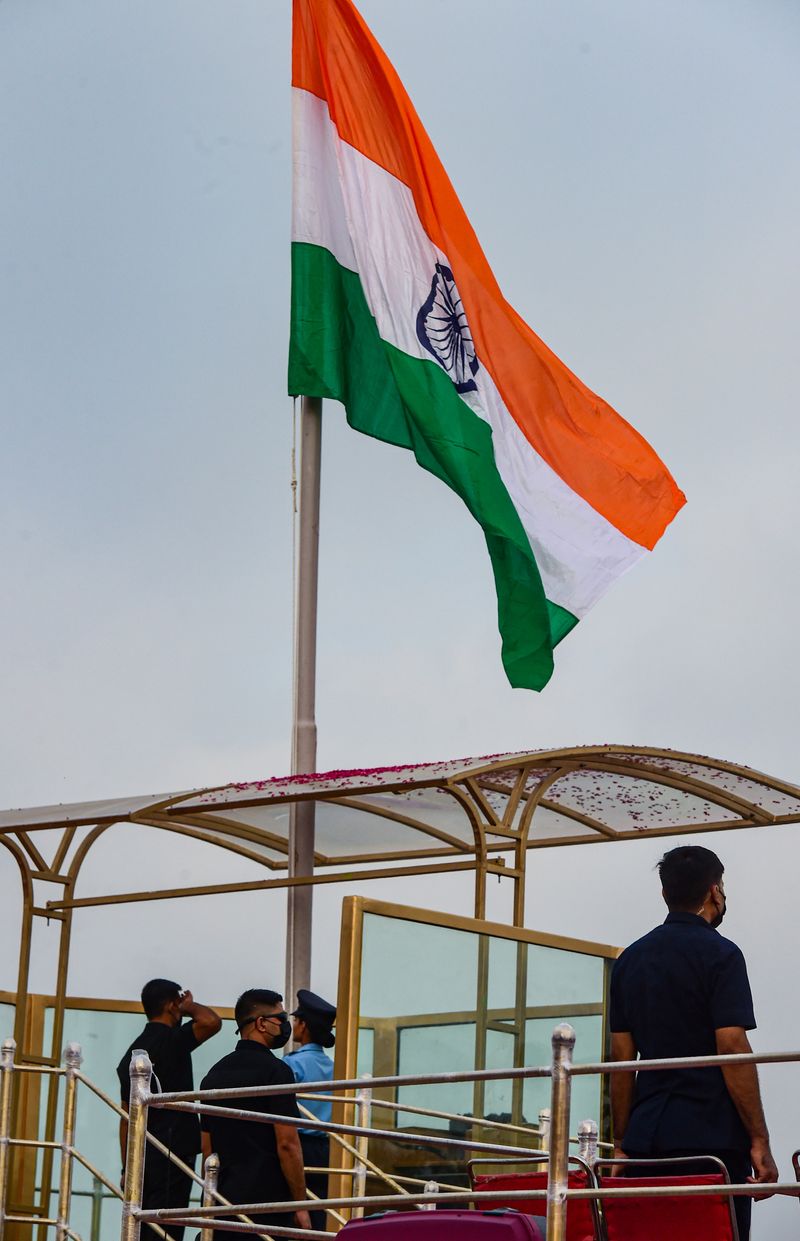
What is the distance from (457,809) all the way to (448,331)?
→ 3550mm

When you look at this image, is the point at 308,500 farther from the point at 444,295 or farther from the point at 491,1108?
the point at 491,1108

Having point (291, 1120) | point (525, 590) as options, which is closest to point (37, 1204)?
point (525, 590)

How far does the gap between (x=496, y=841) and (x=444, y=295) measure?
4.21 meters

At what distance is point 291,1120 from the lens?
635 centimetres

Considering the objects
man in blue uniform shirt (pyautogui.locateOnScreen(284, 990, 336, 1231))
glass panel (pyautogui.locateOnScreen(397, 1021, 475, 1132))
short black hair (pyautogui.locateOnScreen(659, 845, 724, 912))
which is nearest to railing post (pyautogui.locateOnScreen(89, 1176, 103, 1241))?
man in blue uniform shirt (pyautogui.locateOnScreen(284, 990, 336, 1231))

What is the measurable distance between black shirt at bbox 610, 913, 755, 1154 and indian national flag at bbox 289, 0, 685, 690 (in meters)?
5.06

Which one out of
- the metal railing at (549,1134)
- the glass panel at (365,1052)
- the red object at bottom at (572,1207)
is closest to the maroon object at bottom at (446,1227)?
the metal railing at (549,1134)

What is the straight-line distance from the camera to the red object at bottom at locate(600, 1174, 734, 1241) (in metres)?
5.89

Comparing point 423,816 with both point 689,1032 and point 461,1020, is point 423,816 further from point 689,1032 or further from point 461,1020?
point 689,1032

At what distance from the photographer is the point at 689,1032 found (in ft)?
22.4

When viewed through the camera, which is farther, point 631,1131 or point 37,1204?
point 37,1204

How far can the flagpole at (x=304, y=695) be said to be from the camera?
11055mm

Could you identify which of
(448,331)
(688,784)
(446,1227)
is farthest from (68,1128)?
(448,331)

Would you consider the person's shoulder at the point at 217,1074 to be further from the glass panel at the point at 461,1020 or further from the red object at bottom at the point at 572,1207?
the red object at bottom at the point at 572,1207
